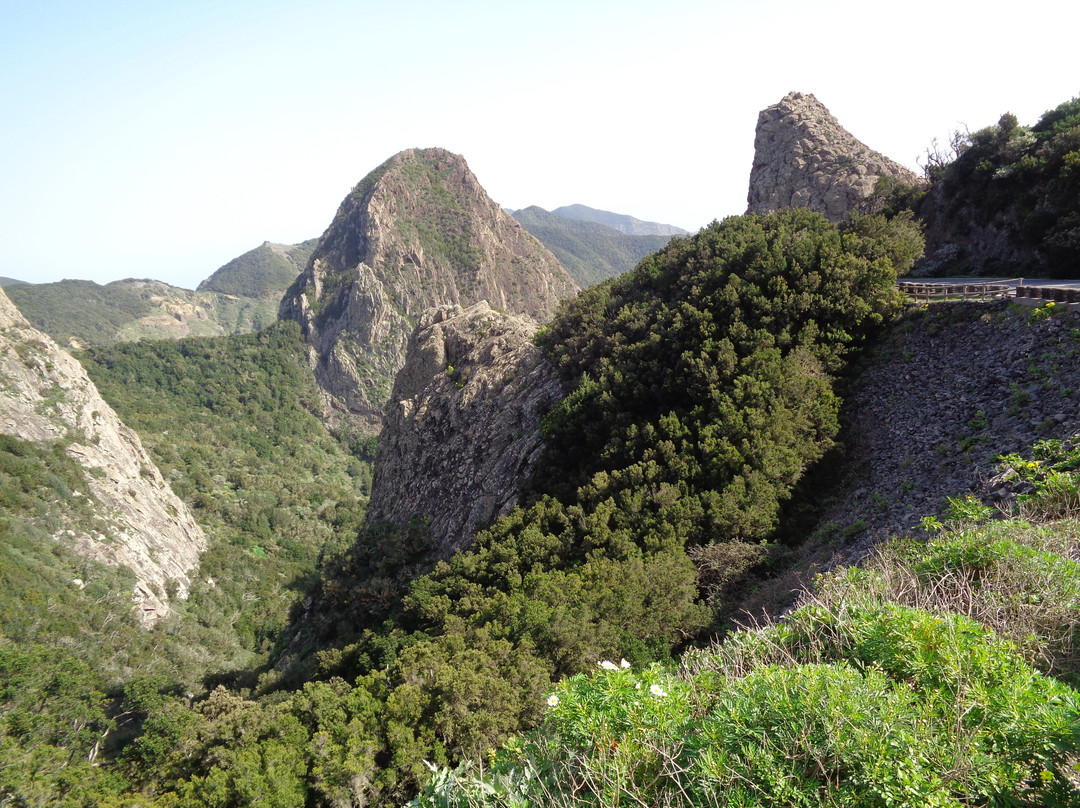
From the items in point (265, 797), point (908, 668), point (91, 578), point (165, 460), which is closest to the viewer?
point (908, 668)

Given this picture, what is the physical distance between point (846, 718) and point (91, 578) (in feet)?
222

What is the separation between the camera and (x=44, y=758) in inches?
944

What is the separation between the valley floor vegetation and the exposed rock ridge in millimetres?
1280

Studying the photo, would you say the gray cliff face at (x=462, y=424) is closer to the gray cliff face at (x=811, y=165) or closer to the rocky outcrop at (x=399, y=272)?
the gray cliff face at (x=811, y=165)

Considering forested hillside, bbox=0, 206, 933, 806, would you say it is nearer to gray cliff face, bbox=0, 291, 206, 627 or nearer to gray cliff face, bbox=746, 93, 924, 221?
gray cliff face, bbox=746, 93, 924, 221

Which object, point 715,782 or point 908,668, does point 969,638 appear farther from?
point 715,782

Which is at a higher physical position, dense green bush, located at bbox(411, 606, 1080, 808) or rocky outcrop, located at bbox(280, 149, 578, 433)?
rocky outcrop, located at bbox(280, 149, 578, 433)

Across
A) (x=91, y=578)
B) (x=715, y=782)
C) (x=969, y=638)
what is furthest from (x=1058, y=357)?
(x=91, y=578)

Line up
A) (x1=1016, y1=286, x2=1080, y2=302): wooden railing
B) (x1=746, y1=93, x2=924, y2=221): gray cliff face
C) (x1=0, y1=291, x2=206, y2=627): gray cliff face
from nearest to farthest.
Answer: (x1=1016, y1=286, x2=1080, y2=302): wooden railing < (x1=746, y1=93, x2=924, y2=221): gray cliff face < (x1=0, y1=291, x2=206, y2=627): gray cliff face

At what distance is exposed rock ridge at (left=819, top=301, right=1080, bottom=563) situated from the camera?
13523mm

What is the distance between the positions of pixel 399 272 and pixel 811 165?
10810 cm

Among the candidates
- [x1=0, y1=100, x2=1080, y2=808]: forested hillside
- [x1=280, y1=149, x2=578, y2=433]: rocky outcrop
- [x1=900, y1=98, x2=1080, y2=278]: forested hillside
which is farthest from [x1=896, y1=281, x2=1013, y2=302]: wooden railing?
[x1=280, y1=149, x2=578, y2=433]: rocky outcrop

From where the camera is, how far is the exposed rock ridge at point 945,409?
13.5m

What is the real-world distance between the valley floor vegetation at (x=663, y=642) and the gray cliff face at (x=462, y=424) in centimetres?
175
